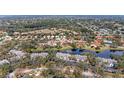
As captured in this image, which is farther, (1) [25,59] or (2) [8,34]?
(2) [8,34]
